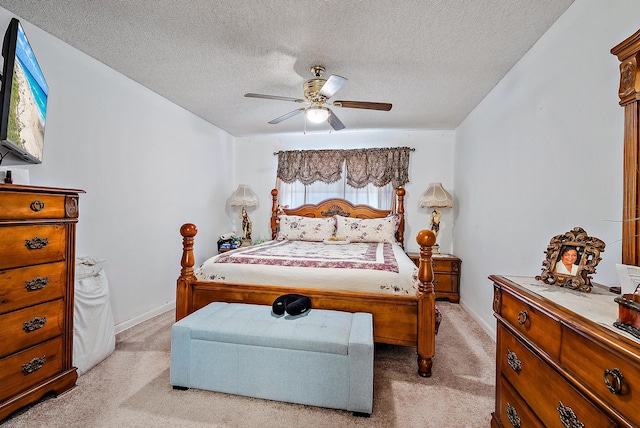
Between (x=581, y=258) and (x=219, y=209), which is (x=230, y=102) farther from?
(x=581, y=258)

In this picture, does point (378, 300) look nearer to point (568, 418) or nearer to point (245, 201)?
point (568, 418)

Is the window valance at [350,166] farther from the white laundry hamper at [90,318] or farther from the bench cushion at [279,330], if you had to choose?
the white laundry hamper at [90,318]

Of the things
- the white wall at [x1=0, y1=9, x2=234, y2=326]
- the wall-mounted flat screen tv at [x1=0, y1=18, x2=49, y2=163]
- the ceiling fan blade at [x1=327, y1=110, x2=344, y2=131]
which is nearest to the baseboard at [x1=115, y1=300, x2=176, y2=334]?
the white wall at [x1=0, y1=9, x2=234, y2=326]

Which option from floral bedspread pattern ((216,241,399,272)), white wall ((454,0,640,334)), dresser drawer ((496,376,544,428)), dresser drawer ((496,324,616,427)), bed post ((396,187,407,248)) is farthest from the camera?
bed post ((396,187,407,248))

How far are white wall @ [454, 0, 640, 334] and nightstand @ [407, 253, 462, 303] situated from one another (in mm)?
542

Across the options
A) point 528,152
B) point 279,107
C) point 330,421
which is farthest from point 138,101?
point 528,152

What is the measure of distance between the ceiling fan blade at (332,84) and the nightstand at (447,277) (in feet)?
8.71

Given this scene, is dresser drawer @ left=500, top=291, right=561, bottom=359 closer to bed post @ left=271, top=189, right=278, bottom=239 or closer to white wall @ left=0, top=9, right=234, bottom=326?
white wall @ left=0, top=9, right=234, bottom=326

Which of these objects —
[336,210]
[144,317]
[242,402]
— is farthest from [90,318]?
[336,210]

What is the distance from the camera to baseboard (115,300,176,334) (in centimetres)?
271

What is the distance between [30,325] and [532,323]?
2579mm

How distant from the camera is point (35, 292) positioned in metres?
1.63

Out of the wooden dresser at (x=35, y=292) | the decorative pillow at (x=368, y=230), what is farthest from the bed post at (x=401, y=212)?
the wooden dresser at (x=35, y=292)

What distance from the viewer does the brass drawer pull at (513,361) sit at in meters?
1.19
